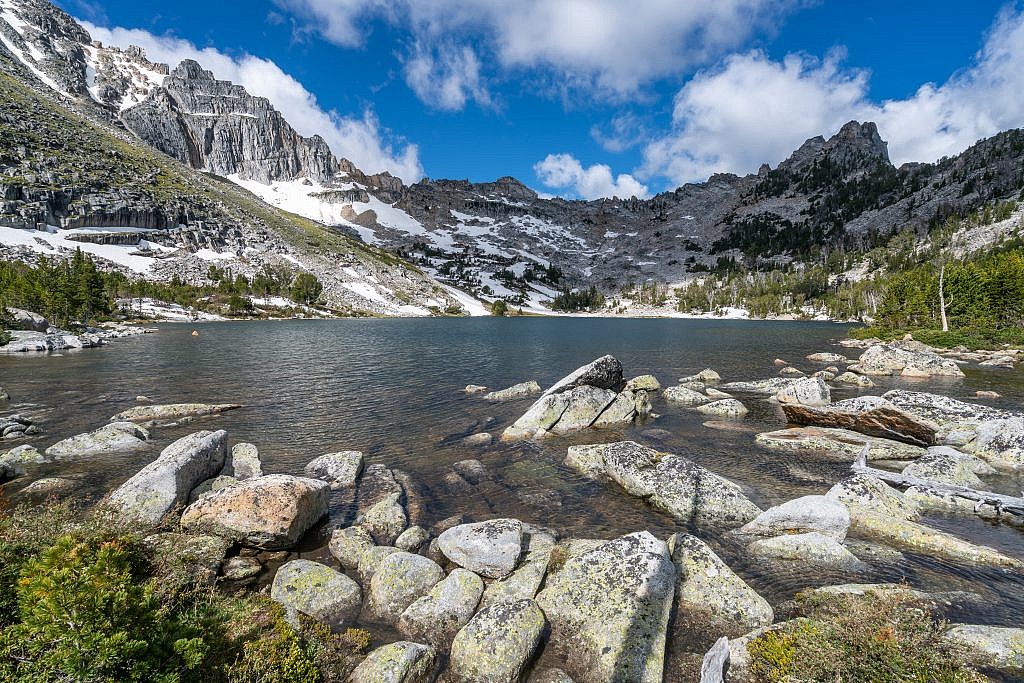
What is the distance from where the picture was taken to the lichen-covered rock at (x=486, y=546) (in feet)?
38.2

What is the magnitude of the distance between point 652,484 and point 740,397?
2190 cm

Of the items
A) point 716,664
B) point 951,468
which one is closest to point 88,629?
point 716,664

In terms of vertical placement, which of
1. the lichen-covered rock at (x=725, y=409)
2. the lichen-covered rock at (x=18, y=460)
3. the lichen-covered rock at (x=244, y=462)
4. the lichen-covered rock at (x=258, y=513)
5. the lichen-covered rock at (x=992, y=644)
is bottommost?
the lichen-covered rock at (x=18, y=460)

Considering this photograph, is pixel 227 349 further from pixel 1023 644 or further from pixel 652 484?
pixel 1023 644

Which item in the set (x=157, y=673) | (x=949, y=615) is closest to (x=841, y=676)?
(x=949, y=615)

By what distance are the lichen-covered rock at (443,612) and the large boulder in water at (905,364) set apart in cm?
5018

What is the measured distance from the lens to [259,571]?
11.6 metres

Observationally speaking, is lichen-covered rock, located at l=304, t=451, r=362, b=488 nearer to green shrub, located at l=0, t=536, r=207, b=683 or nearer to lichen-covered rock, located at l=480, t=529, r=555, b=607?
lichen-covered rock, located at l=480, t=529, r=555, b=607

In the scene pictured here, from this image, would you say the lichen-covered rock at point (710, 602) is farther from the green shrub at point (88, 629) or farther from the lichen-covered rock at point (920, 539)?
the green shrub at point (88, 629)

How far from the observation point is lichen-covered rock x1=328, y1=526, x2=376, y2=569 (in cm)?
1234

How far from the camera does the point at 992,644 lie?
26.5 ft

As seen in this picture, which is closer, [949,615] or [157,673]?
[157,673]

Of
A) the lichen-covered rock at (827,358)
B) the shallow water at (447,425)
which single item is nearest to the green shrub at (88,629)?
the shallow water at (447,425)

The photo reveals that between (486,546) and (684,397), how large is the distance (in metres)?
25.3
